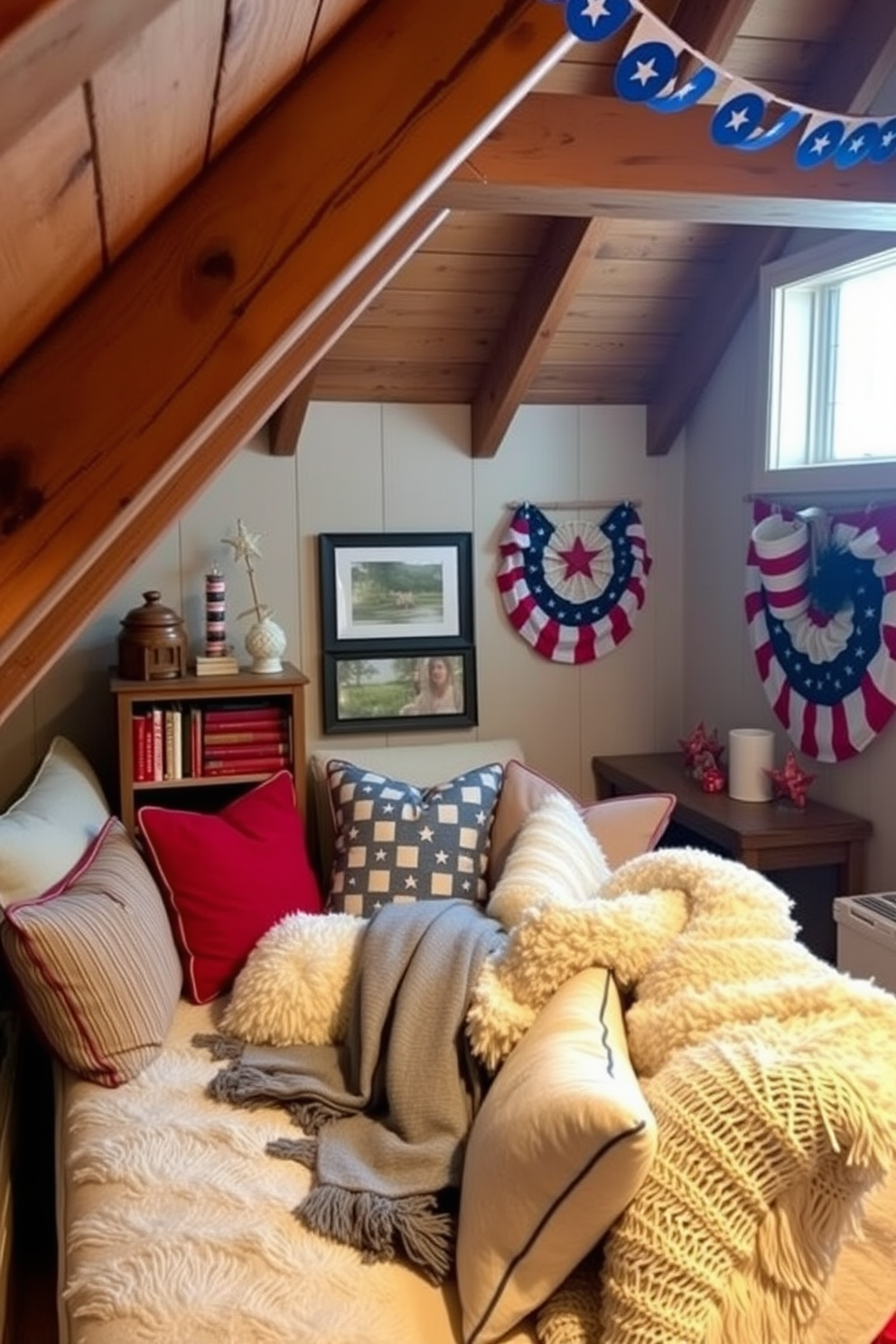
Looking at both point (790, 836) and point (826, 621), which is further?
point (826, 621)

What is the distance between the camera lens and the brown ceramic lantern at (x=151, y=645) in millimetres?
3043

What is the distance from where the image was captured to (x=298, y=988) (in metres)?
2.33

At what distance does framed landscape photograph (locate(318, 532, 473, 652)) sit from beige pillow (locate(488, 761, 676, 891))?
675 mm

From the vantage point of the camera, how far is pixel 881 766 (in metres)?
2.88

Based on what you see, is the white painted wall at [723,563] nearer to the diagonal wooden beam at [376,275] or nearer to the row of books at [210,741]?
the row of books at [210,741]

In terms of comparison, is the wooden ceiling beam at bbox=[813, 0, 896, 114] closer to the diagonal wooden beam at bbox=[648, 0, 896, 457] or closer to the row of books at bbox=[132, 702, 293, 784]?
the diagonal wooden beam at bbox=[648, 0, 896, 457]

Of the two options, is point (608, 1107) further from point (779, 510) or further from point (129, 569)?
point (779, 510)

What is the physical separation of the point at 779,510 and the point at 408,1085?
1933 mm

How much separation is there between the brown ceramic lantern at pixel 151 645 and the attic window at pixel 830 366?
1670 mm

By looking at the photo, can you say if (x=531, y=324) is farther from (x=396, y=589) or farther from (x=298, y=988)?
(x=298, y=988)

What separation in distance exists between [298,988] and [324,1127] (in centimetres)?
35

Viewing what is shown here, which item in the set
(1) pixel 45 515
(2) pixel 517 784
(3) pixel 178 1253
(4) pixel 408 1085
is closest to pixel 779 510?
(2) pixel 517 784

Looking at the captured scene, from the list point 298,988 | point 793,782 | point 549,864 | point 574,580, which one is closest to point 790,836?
point 793,782

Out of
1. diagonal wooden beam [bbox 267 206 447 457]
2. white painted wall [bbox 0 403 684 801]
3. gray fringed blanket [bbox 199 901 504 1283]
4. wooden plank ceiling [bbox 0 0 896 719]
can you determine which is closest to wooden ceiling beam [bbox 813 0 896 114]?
diagonal wooden beam [bbox 267 206 447 457]
